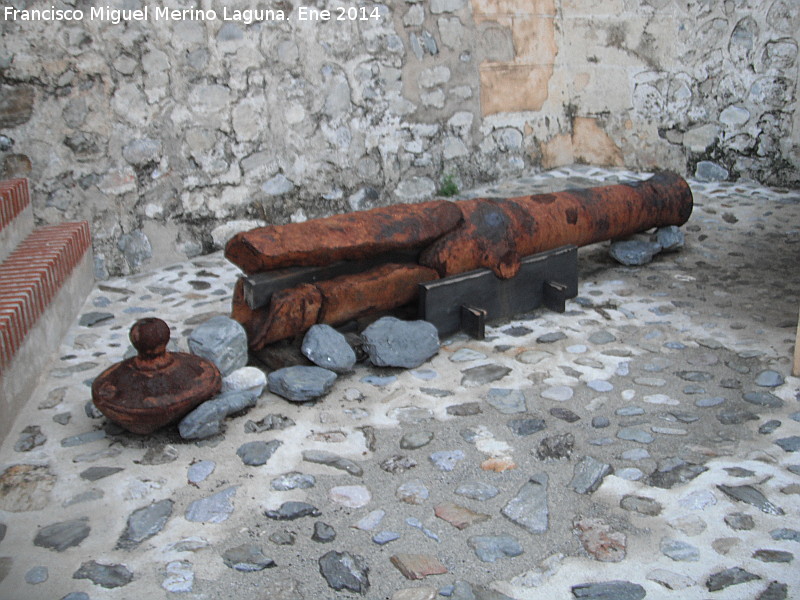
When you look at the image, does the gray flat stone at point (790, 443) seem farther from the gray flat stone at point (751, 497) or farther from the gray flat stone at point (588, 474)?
the gray flat stone at point (588, 474)

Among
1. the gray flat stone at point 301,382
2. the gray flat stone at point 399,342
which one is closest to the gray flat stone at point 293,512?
the gray flat stone at point 301,382

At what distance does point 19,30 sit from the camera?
3.82 m

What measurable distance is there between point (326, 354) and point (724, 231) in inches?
116

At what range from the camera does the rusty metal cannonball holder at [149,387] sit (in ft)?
8.57

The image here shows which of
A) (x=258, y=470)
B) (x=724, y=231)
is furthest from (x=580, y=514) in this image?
(x=724, y=231)

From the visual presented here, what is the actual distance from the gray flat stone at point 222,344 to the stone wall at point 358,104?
5.03 feet

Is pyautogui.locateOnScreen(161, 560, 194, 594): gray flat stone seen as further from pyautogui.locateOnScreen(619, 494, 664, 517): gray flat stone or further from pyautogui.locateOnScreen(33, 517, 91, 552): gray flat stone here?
pyautogui.locateOnScreen(619, 494, 664, 517): gray flat stone

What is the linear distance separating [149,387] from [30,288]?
0.87 m

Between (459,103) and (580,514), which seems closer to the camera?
(580,514)

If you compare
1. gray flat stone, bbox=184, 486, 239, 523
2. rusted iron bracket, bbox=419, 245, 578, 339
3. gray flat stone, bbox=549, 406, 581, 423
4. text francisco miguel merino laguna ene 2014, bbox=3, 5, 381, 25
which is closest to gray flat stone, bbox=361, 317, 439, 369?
rusted iron bracket, bbox=419, 245, 578, 339

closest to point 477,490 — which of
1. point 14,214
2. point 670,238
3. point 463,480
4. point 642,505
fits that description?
point 463,480

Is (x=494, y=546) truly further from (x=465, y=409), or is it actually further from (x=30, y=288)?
(x=30, y=288)

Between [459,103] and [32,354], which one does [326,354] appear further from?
[459,103]

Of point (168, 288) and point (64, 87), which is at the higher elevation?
point (64, 87)
